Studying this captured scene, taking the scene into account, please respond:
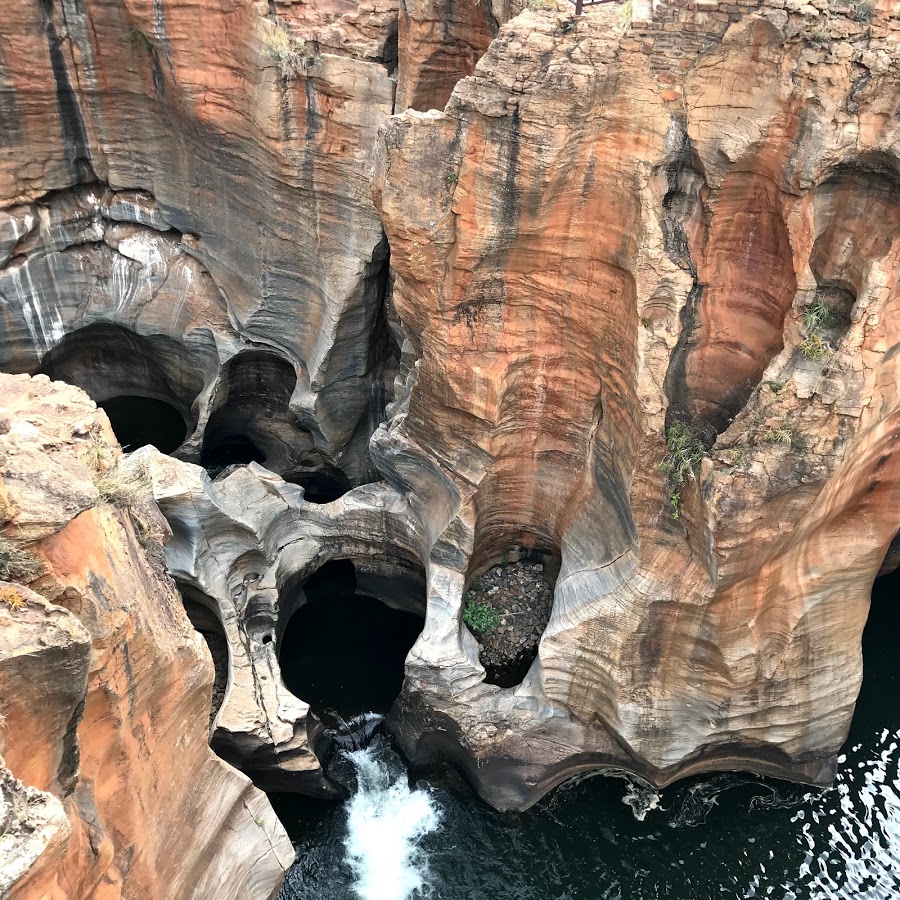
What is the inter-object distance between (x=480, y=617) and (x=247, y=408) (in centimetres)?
747

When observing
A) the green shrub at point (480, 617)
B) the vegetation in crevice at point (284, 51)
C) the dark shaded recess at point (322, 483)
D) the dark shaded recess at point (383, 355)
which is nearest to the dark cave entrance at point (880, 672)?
the green shrub at point (480, 617)

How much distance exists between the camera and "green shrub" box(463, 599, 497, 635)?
39.7 ft

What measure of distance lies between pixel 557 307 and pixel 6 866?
8254 millimetres

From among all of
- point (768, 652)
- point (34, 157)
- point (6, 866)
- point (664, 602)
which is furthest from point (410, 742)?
point (34, 157)

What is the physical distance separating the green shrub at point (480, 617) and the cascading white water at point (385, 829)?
2.32m

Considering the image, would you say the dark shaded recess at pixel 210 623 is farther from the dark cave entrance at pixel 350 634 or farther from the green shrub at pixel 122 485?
the green shrub at pixel 122 485

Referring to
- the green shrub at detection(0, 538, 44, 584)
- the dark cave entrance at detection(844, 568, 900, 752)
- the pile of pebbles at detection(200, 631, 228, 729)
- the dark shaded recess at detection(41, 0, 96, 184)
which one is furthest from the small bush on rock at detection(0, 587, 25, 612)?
the dark shaded recess at detection(41, 0, 96, 184)

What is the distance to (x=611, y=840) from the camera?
10484mm

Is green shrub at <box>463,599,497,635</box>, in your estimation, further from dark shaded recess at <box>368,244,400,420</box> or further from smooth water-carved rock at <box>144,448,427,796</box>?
dark shaded recess at <box>368,244,400,420</box>

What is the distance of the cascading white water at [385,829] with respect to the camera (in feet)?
33.4

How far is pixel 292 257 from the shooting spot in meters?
14.4

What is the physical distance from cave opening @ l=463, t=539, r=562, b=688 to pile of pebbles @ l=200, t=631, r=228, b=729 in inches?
144

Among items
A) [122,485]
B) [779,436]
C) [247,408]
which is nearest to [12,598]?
[122,485]

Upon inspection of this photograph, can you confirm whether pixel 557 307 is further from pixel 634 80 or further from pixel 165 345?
pixel 165 345
